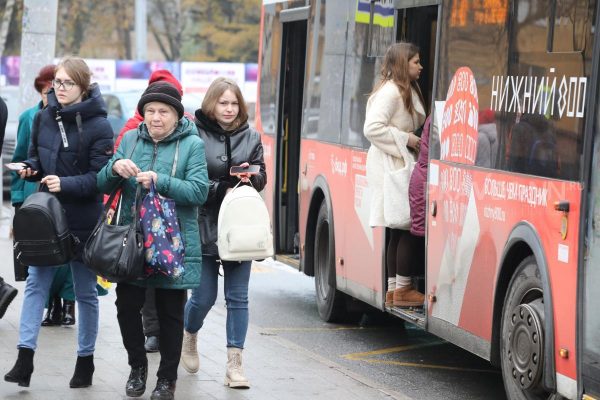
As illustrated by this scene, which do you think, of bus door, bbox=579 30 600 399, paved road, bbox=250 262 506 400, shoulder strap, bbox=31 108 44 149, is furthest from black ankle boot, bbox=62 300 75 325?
bus door, bbox=579 30 600 399

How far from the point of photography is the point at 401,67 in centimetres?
908

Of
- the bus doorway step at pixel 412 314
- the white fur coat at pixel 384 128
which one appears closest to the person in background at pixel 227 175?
the bus doorway step at pixel 412 314

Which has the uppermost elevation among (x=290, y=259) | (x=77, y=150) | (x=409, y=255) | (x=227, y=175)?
(x=77, y=150)

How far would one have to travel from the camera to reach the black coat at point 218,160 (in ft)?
25.0

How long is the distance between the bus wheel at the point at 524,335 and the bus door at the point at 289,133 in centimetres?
547

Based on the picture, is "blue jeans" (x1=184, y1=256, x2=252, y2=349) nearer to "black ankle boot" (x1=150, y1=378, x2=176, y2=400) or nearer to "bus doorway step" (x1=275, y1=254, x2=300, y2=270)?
"black ankle boot" (x1=150, y1=378, x2=176, y2=400)

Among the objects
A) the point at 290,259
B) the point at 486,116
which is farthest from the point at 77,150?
the point at 290,259

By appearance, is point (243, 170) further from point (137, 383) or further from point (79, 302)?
point (137, 383)

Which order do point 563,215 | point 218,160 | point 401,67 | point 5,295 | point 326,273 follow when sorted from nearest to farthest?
point 563,215, point 5,295, point 218,160, point 401,67, point 326,273

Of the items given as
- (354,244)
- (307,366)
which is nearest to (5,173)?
(354,244)

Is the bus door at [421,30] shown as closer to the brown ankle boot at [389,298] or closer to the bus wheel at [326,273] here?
the brown ankle boot at [389,298]

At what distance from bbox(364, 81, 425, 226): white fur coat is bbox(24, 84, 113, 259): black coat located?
2258 millimetres

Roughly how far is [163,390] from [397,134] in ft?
9.42

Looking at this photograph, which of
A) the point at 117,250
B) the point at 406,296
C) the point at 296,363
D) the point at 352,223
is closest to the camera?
the point at 117,250
